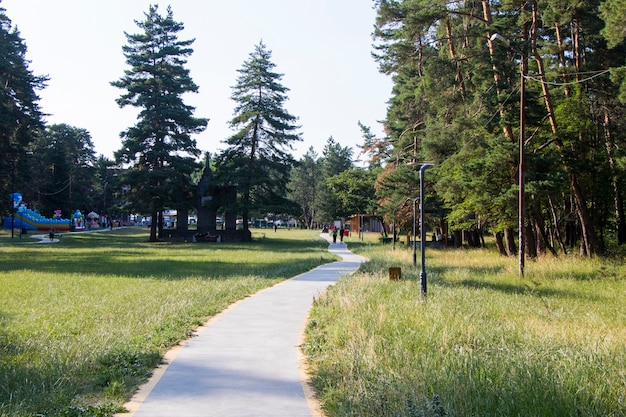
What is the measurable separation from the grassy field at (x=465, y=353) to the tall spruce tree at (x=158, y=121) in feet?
132

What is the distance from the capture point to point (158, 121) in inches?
2144

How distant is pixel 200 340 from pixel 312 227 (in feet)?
401

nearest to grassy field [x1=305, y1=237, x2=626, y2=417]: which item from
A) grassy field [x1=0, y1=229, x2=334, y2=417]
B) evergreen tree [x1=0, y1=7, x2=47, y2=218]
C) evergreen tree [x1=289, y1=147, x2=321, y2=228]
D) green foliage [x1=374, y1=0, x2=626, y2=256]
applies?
grassy field [x1=0, y1=229, x2=334, y2=417]

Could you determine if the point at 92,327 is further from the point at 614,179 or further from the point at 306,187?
the point at 306,187

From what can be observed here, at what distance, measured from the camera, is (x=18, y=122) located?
46281 mm

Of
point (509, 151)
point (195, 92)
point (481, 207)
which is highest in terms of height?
point (195, 92)

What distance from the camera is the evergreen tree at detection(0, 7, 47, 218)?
41.5 m

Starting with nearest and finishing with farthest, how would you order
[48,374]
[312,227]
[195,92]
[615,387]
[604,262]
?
[615,387] → [48,374] → [604,262] → [195,92] → [312,227]

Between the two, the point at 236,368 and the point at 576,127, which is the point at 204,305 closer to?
the point at 236,368

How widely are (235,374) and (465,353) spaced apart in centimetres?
308

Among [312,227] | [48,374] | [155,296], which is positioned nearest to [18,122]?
[155,296]

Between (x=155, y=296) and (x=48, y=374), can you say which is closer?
(x=48, y=374)

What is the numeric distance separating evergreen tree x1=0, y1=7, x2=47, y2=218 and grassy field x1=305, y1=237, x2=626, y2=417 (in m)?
35.1

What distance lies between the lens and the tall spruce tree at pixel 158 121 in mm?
53000
